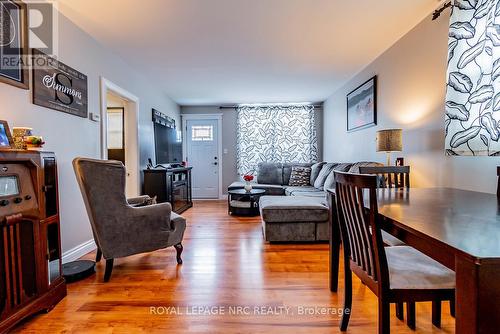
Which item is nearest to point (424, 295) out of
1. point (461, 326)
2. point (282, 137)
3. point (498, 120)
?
point (461, 326)

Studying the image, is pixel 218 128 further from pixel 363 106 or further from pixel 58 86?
pixel 58 86

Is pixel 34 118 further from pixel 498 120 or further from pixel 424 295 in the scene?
pixel 498 120

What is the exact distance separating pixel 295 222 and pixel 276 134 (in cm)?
361

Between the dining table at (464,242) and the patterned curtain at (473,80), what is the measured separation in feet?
2.17

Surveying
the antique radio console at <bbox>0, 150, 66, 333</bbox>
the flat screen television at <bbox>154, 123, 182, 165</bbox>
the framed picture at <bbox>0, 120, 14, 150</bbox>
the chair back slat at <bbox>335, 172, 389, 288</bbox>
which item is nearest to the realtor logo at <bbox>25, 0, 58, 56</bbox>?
the framed picture at <bbox>0, 120, 14, 150</bbox>

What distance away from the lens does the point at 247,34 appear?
2.87 meters

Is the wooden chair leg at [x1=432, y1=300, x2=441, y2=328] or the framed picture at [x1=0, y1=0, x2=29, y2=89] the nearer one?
the wooden chair leg at [x1=432, y1=300, x2=441, y2=328]

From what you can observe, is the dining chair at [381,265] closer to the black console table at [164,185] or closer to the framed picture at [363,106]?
the framed picture at [363,106]

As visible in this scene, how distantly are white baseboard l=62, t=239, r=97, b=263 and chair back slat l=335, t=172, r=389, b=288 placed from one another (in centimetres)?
253

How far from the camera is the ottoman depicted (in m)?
3.08

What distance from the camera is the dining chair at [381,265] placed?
1.14 metres

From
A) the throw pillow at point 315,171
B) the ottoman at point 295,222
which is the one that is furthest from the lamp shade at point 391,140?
the throw pillow at point 315,171

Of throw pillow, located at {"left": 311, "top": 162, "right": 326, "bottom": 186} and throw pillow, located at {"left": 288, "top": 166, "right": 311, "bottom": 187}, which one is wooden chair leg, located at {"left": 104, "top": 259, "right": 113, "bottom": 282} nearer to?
throw pillow, located at {"left": 288, "top": 166, "right": 311, "bottom": 187}

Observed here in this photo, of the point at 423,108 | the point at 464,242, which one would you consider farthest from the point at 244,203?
the point at 464,242
